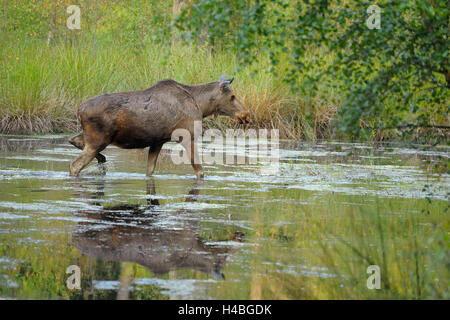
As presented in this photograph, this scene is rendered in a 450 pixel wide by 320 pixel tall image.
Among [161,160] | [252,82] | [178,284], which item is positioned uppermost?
[252,82]

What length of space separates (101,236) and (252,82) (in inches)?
607

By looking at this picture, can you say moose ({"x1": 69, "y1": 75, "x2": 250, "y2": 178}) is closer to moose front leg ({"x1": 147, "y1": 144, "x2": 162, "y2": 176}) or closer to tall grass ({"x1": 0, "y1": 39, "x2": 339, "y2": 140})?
moose front leg ({"x1": 147, "y1": 144, "x2": 162, "y2": 176})

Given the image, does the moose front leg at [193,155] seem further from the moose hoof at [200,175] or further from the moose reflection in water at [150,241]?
the moose reflection in water at [150,241]

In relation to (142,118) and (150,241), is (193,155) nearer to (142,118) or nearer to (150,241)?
(142,118)

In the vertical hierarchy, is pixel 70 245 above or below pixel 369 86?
below

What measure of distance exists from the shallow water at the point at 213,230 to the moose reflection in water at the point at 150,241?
1 cm

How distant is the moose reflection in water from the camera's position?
6754 millimetres

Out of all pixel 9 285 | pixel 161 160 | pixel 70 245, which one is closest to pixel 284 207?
pixel 70 245

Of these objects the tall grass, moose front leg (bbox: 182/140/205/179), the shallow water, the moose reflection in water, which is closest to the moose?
moose front leg (bbox: 182/140/205/179)

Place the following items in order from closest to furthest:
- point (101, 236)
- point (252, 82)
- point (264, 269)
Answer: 1. point (264, 269)
2. point (101, 236)
3. point (252, 82)

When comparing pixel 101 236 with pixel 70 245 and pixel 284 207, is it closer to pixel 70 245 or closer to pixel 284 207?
pixel 70 245

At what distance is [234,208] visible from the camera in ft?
32.4

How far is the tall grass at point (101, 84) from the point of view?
20781 millimetres

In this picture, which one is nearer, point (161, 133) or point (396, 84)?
point (396, 84)
